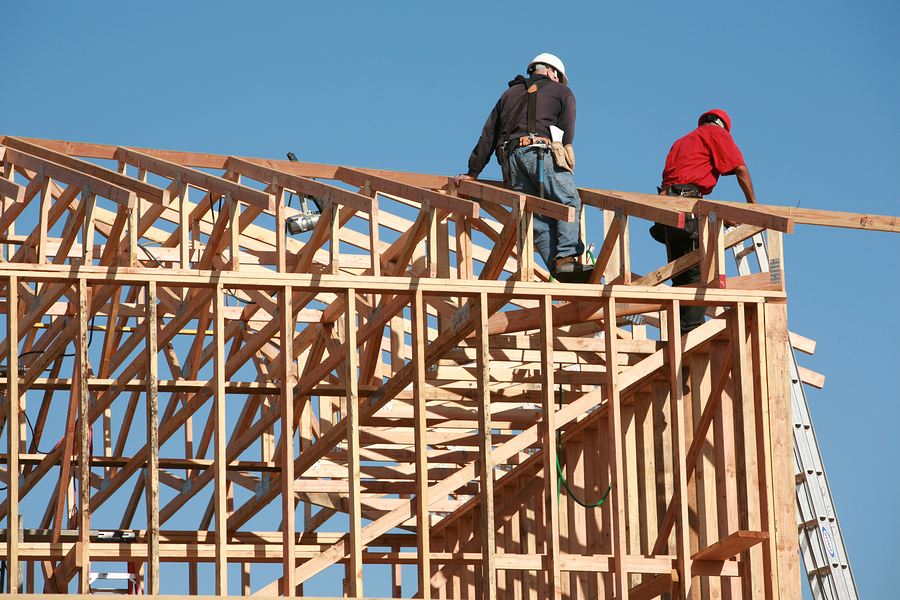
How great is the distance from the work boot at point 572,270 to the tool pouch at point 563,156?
898 millimetres

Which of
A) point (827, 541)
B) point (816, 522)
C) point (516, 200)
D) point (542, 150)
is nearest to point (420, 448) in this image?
point (516, 200)

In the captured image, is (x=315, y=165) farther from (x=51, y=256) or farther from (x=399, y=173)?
(x=51, y=256)

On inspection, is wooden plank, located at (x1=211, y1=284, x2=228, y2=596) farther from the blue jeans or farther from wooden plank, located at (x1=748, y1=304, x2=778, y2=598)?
wooden plank, located at (x1=748, y1=304, x2=778, y2=598)

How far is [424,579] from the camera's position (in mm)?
9391

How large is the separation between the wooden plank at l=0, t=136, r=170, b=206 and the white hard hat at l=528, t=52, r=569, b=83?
3598mm

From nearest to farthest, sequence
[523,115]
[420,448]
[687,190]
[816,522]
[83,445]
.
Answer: [83,445] → [420,448] → [687,190] → [523,115] → [816,522]

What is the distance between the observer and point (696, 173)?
36.3 feet

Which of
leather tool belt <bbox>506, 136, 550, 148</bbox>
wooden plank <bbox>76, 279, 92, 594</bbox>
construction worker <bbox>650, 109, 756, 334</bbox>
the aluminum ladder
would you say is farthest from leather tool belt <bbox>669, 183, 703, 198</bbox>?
wooden plank <bbox>76, 279, 92, 594</bbox>

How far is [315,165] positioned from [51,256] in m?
3.31

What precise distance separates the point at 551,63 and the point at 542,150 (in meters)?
1.08

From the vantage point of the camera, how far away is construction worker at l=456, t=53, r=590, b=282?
427 inches

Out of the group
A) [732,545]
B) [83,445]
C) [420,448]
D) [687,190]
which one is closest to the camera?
[83,445]

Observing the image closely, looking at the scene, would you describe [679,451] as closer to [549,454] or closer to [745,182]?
[549,454]

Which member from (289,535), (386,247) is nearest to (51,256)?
(386,247)
